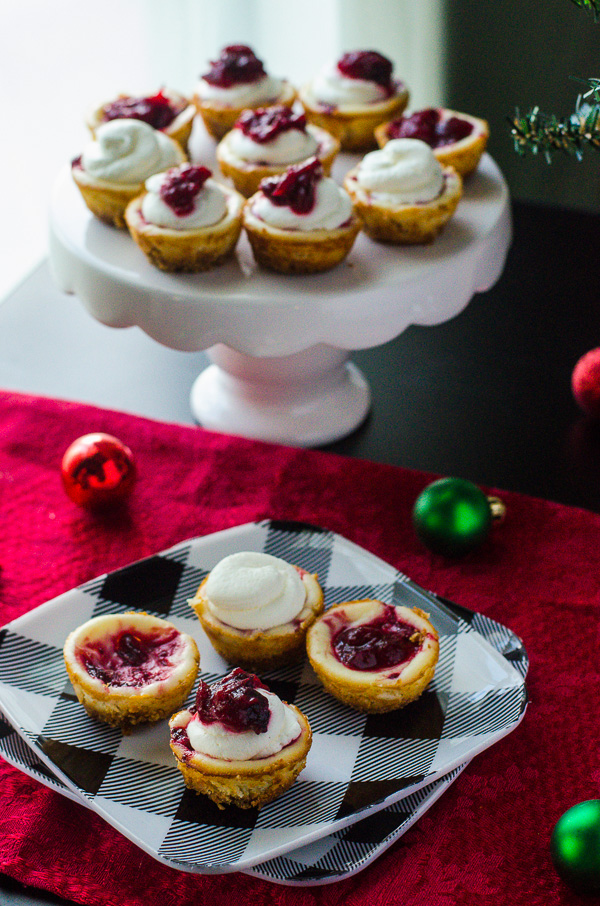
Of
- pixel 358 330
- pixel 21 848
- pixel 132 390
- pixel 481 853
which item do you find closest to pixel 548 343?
pixel 358 330

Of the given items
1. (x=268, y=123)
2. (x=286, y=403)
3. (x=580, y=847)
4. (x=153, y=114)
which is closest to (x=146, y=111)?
(x=153, y=114)

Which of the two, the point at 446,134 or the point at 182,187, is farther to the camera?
the point at 446,134

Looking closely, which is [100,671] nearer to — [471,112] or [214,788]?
[214,788]

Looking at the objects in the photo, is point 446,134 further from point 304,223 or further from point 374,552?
point 374,552

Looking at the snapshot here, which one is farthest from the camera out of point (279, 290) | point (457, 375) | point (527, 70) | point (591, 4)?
point (527, 70)

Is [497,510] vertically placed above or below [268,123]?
below

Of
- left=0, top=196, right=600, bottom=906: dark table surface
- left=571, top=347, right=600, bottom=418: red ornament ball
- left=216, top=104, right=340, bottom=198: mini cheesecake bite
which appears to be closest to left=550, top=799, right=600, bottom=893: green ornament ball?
left=0, top=196, right=600, bottom=906: dark table surface

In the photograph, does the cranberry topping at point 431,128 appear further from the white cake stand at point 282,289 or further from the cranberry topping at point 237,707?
the cranberry topping at point 237,707
